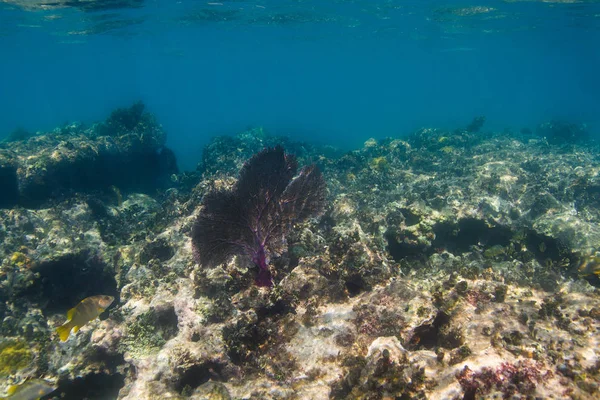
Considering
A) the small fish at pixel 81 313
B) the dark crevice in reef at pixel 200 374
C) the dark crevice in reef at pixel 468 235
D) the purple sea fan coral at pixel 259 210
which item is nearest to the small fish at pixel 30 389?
the small fish at pixel 81 313

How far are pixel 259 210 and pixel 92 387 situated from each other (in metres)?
4.50

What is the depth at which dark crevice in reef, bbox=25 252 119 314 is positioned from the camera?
7.84 m

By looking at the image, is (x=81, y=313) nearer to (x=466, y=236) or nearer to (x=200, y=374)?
(x=200, y=374)

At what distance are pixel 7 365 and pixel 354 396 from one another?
6.67 meters

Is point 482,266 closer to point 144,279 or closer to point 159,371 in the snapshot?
point 159,371

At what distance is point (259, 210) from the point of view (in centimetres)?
648

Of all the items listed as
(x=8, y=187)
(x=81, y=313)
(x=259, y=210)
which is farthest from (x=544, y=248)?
(x=8, y=187)

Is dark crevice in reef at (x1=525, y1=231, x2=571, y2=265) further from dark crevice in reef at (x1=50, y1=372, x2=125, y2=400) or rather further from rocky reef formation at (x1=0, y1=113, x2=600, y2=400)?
dark crevice in reef at (x1=50, y1=372, x2=125, y2=400)

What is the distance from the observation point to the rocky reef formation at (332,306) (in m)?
3.98

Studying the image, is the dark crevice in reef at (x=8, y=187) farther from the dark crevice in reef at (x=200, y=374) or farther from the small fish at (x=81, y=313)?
the dark crevice in reef at (x=200, y=374)

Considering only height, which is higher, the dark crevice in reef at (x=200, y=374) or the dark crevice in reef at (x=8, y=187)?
the dark crevice in reef at (x=200, y=374)

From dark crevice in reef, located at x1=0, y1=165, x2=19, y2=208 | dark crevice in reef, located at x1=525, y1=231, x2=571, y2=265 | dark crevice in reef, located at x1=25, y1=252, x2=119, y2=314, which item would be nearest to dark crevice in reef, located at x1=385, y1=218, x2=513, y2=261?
dark crevice in reef, located at x1=525, y1=231, x2=571, y2=265

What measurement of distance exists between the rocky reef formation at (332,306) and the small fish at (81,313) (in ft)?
2.70

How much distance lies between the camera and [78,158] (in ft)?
45.1
